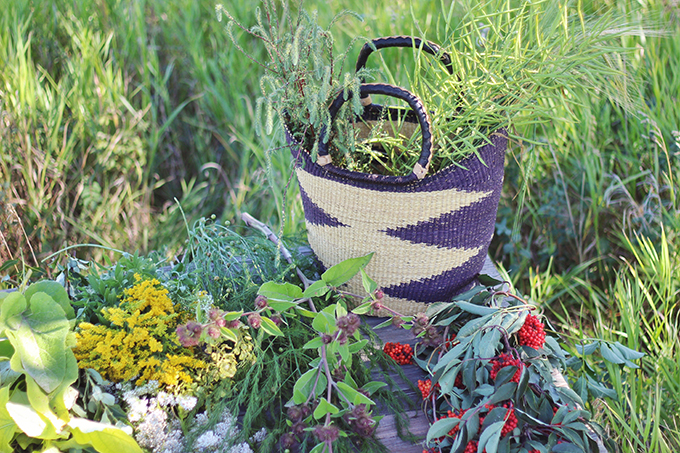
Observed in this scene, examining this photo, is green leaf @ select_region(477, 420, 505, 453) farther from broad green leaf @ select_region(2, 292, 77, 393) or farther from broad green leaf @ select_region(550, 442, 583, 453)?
broad green leaf @ select_region(2, 292, 77, 393)

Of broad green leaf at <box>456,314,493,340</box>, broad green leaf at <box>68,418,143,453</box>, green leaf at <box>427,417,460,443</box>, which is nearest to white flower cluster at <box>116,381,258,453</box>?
broad green leaf at <box>68,418,143,453</box>

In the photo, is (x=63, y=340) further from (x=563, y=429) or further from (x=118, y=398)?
(x=563, y=429)

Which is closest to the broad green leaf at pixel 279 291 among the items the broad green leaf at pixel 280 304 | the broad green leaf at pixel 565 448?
the broad green leaf at pixel 280 304

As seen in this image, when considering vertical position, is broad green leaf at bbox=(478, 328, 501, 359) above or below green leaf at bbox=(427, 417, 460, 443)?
above

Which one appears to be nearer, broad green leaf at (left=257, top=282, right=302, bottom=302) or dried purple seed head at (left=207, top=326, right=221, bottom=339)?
dried purple seed head at (left=207, top=326, right=221, bottom=339)

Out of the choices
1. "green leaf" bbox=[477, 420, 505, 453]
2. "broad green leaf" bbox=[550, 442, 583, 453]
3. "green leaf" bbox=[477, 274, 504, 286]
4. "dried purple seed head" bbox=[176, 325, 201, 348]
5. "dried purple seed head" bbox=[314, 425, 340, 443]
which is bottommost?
"broad green leaf" bbox=[550, 442, 583, 453]

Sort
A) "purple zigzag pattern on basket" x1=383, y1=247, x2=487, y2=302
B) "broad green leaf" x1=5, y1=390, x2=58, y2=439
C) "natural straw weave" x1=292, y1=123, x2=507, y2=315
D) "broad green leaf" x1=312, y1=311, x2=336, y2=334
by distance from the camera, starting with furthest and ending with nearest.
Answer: "purple zigzag pattern on basket" x1=383, y1=247, x2=487, y2=302 < "natural straw weave" x1=292, y1=123, x2=507, y2=315 < "broad green leaf" x1=312, y1=311, x2=336, y2=334 < "broad green leaf" x1=5, y1=390, x2=58, y2=439

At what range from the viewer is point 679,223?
1.37m

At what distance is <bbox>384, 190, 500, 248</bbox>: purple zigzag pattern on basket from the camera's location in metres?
0.96

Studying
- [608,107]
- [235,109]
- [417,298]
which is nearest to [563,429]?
[417,298]

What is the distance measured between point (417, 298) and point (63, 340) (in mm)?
634

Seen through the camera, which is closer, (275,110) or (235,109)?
(275,110)

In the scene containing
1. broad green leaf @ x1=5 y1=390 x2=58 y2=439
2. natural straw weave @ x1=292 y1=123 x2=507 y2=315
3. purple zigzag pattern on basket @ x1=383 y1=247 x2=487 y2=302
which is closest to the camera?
broad green leaf @ x1=5 y1=390 x2=58 y2=439

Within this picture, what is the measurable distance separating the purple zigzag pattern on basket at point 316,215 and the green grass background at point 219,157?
33 cm
